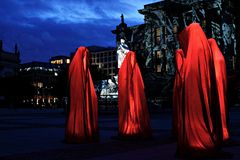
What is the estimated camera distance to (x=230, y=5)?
4181cm

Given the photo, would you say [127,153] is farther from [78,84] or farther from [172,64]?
[172,64]

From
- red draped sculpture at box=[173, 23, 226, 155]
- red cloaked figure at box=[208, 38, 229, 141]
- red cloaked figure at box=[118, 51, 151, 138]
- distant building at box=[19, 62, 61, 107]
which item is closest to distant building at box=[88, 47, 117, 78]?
distant building at box=[19, 62, 61, 107]

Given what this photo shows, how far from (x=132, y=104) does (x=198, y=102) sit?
15.3 ft

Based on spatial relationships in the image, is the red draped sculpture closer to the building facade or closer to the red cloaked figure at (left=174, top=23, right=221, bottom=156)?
the red cloaked figure at (left=174, top=23, right=221, bottom=156)

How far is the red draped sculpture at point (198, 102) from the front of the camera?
280 inches

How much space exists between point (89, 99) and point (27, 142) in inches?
89.4

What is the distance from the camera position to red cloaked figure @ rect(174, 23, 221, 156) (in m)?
7.10

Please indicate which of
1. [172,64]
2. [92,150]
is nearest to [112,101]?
[172,64]

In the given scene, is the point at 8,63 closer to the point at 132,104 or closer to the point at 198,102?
the point at 132,104

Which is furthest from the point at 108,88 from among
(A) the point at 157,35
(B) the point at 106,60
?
(B) the point at 106,60

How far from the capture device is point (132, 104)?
11625 millimetres

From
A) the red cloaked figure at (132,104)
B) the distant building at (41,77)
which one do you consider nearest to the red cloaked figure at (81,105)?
the red cloaked figure at (132,104)

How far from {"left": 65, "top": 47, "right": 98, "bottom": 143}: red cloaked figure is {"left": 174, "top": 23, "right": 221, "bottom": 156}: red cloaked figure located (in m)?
3.89

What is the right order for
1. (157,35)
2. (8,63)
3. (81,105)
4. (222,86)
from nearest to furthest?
(222,86) < (81,105) < (157,35) < (8,63)
